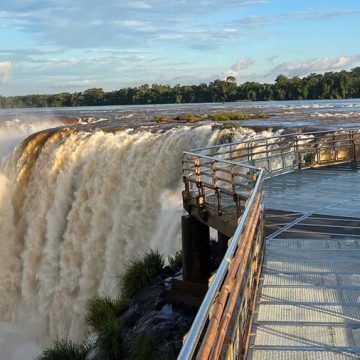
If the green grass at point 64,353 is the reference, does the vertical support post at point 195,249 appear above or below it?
above

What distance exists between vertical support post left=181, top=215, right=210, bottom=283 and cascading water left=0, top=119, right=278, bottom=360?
5.68 metres

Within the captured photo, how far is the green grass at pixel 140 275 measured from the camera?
1295cm

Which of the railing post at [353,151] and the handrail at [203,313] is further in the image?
the railing post at [353,151]

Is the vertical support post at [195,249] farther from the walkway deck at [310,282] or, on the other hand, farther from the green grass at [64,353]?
the green grass at [64,353]

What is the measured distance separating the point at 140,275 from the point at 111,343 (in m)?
2.63

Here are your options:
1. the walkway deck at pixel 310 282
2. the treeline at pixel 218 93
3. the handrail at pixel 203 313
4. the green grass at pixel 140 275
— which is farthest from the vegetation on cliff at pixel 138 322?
the treeline at pixel 218 93

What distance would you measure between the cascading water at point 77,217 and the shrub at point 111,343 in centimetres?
602

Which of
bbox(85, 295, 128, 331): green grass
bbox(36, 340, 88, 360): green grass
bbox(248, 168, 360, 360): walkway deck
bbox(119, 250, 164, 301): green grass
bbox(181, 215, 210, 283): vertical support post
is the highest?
bbox(248, 168, 360, 360): walkway deck

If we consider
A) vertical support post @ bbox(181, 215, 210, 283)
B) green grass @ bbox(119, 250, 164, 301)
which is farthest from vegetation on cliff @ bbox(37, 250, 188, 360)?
vertical support post @ bbox(181, 215, 210, 283)

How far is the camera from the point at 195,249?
36.4 feet

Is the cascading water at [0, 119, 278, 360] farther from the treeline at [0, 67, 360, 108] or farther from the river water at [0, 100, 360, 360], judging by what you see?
the treeline at [0, 67, 360, 108]

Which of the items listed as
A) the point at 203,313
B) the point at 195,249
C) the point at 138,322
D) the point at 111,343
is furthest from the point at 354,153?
the point at 203,313

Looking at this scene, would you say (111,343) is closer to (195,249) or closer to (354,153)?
(195,249)

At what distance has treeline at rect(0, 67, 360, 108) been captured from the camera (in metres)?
103
